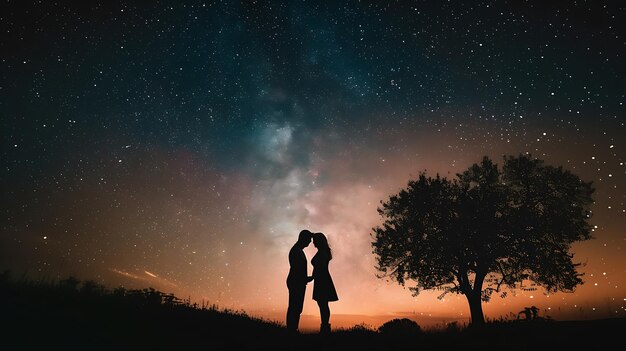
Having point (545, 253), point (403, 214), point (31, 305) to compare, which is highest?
point (403, 214)

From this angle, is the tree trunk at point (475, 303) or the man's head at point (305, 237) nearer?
the man's head at point (305, 237)

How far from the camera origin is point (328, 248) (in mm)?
9430

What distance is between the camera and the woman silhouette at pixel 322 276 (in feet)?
29.6

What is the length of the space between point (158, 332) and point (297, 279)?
11.9 ft

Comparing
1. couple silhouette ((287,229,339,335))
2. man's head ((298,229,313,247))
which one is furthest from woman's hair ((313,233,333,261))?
man's head ((298,229,313,247))

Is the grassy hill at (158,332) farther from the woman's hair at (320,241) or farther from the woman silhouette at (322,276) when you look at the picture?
the woman's hair at (320,241)

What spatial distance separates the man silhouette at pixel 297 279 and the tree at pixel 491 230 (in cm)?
1376

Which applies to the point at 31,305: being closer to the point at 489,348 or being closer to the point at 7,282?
the point at 7,282

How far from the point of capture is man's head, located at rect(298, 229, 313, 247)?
9236 millimetres

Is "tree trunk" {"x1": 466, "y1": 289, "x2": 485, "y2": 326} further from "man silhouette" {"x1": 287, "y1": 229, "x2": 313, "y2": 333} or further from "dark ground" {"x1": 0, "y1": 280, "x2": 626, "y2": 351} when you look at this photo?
"man silhouette" {"x1": 287, "y1": 229, "x2": 313, "y2": 333}

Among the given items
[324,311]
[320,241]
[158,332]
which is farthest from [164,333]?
[320,241]

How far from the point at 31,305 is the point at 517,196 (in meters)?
23.8

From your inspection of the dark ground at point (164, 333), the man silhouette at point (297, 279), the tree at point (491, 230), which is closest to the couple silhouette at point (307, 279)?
the man silhouette at point (297, 279)

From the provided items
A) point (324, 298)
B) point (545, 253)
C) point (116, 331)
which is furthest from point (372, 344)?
point (545, 253)
